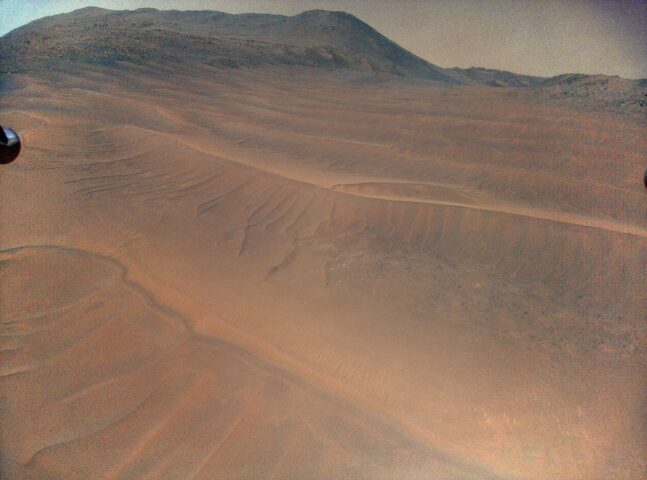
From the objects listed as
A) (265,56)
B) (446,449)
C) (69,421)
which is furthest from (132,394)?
(265,56)

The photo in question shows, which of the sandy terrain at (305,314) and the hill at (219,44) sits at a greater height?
the hill at (219,44)

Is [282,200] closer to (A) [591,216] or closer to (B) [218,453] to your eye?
(B) [218,453]

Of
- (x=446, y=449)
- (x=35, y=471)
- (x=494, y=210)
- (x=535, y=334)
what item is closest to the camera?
(x=35, y=471)

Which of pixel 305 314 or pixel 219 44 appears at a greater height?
pixel 219 44

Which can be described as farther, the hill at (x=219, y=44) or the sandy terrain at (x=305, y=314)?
the hill at (x=219, y=44)

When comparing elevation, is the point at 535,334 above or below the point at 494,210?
Answer: below

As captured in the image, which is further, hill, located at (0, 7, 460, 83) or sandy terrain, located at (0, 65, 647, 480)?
hill, located at (0, 7, 460, 83)

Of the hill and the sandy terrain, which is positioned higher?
the hill

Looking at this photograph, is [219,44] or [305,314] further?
[219,44]
